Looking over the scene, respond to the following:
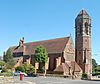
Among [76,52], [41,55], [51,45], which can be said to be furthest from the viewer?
[51,45]

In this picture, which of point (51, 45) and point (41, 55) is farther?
point (51, 45)

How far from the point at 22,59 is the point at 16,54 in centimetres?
677

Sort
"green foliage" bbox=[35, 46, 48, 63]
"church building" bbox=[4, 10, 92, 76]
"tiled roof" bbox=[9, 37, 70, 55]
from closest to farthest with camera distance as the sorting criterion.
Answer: "green foliage" bbox=[35, 46, 48, 63]
"church building" bbox=[4, 10, 92, 76]
"tiled roof" bbox=[9, 37, 70, 55]

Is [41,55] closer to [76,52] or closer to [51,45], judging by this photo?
[51,45]

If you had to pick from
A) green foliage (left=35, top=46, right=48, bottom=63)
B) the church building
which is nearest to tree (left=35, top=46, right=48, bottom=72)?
green foliage (left=35, top=46, right=48, bottom=63)

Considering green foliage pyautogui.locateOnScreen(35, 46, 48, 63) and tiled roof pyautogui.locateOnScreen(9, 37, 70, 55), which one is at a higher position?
tiled roof pyautogui.locateOnScreen(9, 37, 70, 55)

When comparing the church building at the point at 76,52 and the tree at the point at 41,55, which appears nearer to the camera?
the tree at the point at 41,55

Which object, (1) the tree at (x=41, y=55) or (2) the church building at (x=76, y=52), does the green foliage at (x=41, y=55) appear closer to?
(1) the tree at (x=41, y=55)

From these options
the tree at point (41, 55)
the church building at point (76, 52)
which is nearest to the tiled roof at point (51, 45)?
the church building at point (76, 52)

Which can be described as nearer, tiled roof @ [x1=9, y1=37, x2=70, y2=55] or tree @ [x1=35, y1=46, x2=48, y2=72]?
tree @ [x1=35, y1=46, x2=48, y2=72]

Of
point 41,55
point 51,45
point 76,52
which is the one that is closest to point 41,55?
point 41,55

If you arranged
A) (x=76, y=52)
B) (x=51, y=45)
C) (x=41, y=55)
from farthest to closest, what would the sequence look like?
(x=51, y=45) → (x=76, y=52) → (x=41, y=55)

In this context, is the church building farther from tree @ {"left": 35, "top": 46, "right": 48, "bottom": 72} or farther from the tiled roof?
tree @ {"left": 35, "top": 46, "right": 48, "bottom": 72}

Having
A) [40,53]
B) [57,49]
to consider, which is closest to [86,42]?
[57,49]
